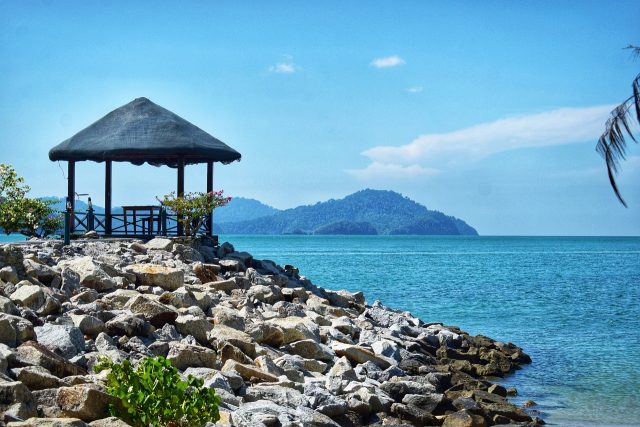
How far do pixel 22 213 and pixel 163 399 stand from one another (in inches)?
575

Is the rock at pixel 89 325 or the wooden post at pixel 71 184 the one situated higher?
the wooden post at pixel 71 184

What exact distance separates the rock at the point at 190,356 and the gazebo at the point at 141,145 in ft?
36.6

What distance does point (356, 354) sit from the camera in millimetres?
12609

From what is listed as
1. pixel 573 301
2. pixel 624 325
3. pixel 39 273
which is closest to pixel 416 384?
pixel 39 273

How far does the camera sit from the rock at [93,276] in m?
12.7

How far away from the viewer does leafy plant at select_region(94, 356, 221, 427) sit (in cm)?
682

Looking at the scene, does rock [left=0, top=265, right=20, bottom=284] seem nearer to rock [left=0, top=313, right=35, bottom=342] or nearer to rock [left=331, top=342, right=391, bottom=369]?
rock [left=0, top=313, right=35, bottom=342]

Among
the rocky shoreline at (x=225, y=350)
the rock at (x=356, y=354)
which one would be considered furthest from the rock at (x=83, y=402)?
the rock at (x=356, y=354)

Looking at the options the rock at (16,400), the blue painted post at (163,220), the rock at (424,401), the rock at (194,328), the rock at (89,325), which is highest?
the blue painted post at (163,220)

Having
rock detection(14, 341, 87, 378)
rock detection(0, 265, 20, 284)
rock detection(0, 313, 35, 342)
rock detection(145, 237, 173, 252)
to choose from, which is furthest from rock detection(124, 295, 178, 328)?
rock detection(145, 237, 173, 252)

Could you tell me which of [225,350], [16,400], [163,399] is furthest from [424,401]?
[16,400]

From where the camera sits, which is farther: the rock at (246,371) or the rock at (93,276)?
the rock at (93,276)

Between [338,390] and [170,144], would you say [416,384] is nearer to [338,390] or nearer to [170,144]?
[338,390]

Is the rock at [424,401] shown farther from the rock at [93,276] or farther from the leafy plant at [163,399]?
the rock at [93,276]
